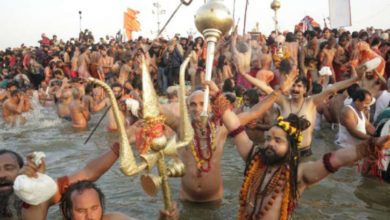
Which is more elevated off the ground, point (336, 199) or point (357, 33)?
point (357, 33)

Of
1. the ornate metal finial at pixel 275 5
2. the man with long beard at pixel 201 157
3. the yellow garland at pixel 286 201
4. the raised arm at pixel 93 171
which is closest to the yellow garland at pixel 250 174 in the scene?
the yellow garland at pixel 286 201

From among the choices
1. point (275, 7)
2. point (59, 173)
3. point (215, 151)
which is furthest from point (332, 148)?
point (59, 173)

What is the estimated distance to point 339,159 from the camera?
3053 mm

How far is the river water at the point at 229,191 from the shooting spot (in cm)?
497

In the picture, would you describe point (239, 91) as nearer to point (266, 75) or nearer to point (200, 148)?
point (266, 75)

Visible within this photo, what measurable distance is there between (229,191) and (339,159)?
2.88 metres

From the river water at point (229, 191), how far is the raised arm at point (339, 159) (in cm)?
158

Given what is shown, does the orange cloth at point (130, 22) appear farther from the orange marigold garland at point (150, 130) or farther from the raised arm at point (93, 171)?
the orange marigold garland at point (150, 130)

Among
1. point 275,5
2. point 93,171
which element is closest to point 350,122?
point 275,5

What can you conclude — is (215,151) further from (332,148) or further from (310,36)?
(310,36)

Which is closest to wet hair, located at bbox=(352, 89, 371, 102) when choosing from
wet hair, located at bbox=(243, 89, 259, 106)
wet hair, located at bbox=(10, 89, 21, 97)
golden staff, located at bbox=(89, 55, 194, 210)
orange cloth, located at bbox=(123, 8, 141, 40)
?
wet hair, located at bbox=(243, 89, 259, 106)

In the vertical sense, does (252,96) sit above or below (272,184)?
above

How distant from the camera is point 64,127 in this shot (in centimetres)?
1079

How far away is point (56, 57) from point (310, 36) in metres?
10.2
